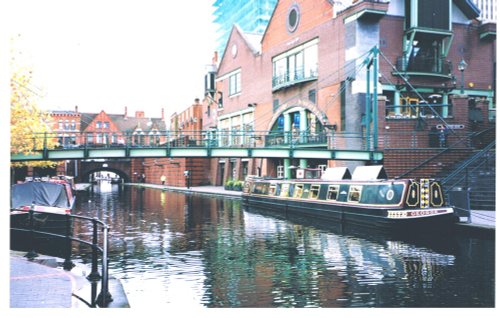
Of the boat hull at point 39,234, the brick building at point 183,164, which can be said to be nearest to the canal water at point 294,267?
the boat hull at point 39,234

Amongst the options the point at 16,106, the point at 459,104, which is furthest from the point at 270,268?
the point at 459,104

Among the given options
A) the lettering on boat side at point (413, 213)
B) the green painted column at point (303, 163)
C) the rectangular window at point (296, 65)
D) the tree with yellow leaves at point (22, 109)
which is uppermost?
the rectangular window at point (296, 65)

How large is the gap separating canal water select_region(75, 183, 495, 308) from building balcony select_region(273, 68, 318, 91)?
1707 centimetres

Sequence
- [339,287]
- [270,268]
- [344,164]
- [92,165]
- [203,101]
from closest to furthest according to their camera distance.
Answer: [339,287] → [270,268] → [344,164] → [203,101] → [92,165]

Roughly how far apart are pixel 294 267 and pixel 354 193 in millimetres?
9353

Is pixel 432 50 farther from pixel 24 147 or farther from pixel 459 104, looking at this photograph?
pixel 24 147

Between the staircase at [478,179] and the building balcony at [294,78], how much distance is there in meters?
14.0

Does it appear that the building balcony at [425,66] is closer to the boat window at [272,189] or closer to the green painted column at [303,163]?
the green painted column at [303,163]

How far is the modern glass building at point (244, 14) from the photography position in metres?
35.9

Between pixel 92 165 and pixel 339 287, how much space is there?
62851 mm

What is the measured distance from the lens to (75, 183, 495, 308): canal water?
34.6 feet

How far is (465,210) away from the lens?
1903 centimetres

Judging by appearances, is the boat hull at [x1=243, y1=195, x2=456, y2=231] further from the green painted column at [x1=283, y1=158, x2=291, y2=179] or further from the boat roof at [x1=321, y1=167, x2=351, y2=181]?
the green painted column at [x1=283, y1=158, x2=291, y2=179]

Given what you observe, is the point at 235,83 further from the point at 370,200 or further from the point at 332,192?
the point at 370,200
